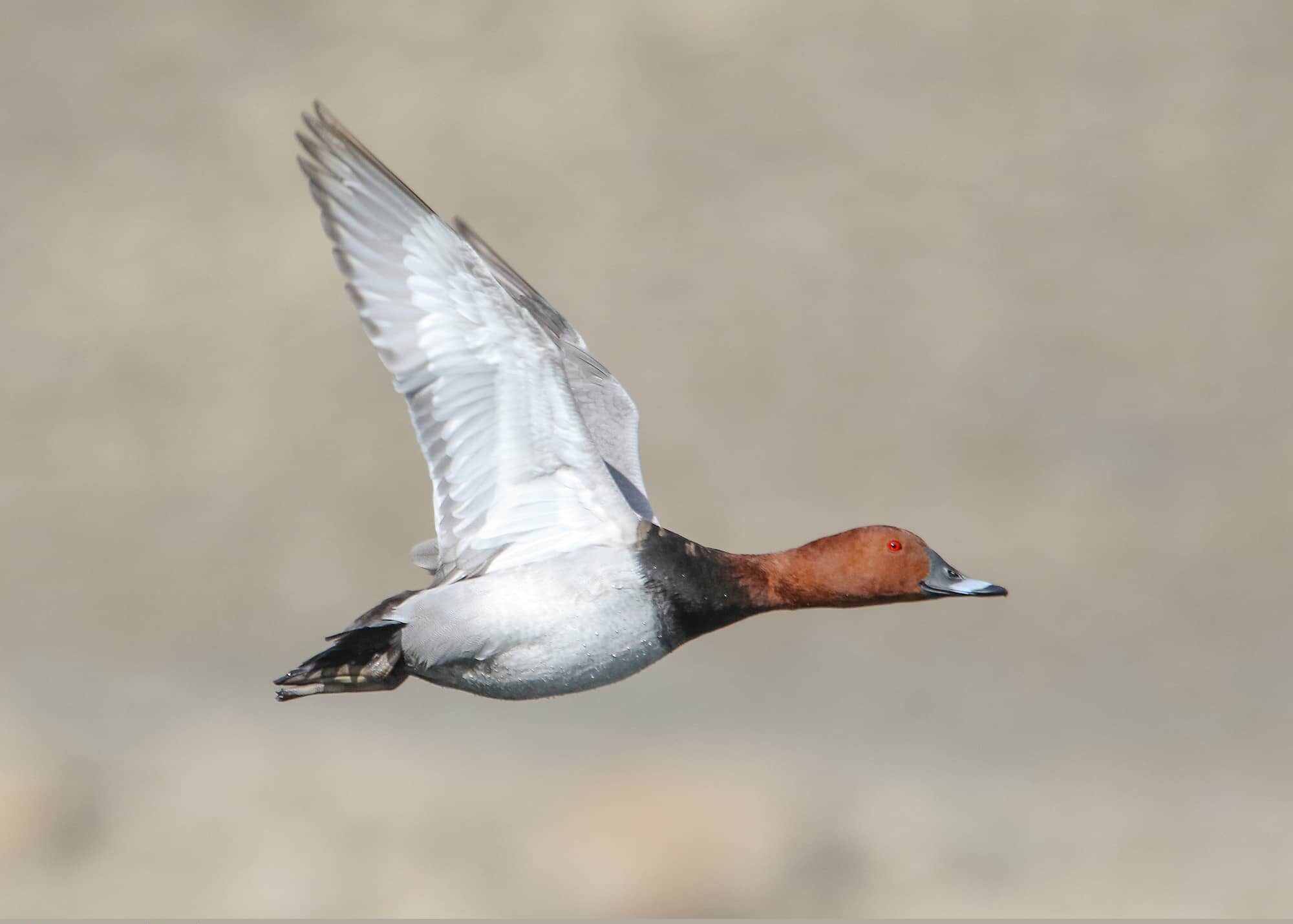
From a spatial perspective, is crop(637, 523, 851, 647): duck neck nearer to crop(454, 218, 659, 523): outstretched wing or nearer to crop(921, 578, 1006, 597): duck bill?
crop(921, 578, 1006, 597): duck bill

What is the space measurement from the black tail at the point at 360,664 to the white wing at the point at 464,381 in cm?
37

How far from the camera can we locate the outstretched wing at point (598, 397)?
923 centimetres

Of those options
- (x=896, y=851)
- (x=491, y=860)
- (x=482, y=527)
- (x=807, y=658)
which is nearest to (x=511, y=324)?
(x=482, y=527)

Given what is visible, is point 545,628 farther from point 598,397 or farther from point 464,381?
point 598,397

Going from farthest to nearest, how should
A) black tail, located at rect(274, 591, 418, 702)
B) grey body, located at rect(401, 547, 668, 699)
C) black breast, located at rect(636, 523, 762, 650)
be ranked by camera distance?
1. black tail, located at rect(274, 591, 418, 702)
2. black breast, located at rect(636, 523, 762, 650)
3. grey body, located at rect(401, 547, 668, 699)

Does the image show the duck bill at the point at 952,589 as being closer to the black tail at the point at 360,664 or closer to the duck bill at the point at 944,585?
the duck bill at the point at 944,585

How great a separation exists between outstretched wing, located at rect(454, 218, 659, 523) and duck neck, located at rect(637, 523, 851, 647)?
0.92 meters

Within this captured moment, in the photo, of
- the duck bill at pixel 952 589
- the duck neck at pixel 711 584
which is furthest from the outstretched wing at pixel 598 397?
the duck bill at pixel 952 589

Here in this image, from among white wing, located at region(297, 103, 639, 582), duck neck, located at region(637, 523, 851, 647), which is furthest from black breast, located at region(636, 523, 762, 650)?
white wing, located at region(297, 103, 639, 582)

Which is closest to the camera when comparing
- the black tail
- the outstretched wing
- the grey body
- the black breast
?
the grey body

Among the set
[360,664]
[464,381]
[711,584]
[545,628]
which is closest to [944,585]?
[711,584]

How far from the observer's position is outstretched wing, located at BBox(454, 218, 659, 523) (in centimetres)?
923

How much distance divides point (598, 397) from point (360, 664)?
2.28m

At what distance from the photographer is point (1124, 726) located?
26.2m
